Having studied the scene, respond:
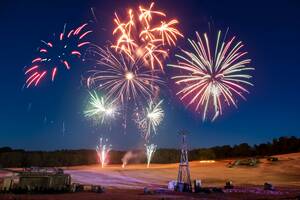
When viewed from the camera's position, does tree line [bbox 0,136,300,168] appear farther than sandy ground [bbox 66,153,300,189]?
Yes

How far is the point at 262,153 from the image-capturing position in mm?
155375

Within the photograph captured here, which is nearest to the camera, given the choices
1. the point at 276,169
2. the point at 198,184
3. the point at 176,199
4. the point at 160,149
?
the point at 176,199

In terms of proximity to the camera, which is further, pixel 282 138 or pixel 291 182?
pixel 282 138

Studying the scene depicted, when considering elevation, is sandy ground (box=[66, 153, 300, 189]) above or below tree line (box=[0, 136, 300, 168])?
below

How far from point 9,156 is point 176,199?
4936 inches

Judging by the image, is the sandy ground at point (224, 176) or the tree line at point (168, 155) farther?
the tree line at point (168, 155)

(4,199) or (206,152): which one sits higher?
(206,152)

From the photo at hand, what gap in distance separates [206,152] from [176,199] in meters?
119

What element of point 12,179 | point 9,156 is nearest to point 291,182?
point 12,179

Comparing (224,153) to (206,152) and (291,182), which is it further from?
(291,182)

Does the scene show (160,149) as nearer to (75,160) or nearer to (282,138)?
(75,160)

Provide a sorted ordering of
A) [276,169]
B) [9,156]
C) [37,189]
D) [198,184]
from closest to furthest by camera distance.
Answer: [37,189] → [198,184] → [276,169] → [9,156]

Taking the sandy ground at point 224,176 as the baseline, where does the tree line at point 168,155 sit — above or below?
above

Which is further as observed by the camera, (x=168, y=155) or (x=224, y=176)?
(x=168, y=155)
